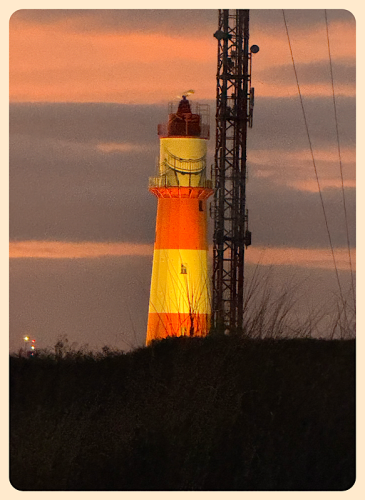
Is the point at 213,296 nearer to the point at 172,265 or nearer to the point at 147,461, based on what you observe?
the point at 172,265

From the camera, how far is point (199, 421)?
1520cm

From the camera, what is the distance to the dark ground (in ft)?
46.7

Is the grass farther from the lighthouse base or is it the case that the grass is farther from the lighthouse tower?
the lighthouse tower

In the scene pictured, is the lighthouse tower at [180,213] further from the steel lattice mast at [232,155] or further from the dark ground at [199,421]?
the dark ground at [199,421]

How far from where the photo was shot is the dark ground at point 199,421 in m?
14.2

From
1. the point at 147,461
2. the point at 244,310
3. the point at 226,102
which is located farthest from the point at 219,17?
the point at 147,461

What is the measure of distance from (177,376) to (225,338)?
98 cm

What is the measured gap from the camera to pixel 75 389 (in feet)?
55.7

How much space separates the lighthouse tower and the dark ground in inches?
390

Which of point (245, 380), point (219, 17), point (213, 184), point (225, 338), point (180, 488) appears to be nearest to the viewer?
point (180, 488)

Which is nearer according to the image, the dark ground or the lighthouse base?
the dark ground

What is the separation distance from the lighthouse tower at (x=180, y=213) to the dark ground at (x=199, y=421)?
9917mm

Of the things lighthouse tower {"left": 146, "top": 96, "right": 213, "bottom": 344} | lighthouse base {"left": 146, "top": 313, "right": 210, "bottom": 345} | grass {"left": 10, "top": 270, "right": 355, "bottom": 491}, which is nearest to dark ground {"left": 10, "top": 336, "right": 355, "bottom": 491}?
grass {"left": 10, "top": 270, "right": 355, "bottom": 491}

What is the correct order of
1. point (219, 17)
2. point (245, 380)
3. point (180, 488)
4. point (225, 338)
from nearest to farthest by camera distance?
point (180, 488) < point (245, 380) < point (225, 338) < point (219, 17)
